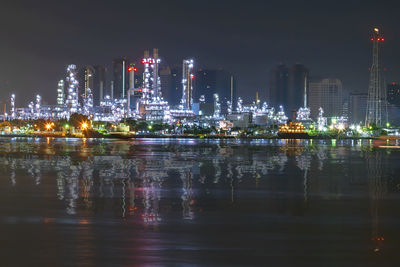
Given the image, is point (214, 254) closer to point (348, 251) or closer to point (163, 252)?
point (163, 252)

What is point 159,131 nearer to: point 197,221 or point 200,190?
point 200,190

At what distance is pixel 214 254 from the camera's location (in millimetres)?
9398

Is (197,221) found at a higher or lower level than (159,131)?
lower

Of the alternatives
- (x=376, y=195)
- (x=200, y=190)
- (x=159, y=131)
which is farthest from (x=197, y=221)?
(x=159, y=131)

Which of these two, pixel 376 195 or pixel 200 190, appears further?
pixel 200 190

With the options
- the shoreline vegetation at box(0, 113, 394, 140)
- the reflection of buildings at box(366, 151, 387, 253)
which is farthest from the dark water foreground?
the shoreline vegetation at box(0, 113, 394, 140)

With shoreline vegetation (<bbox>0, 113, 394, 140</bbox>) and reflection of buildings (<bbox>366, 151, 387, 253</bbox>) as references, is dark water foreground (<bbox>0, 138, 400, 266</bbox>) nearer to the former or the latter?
reflection of buildings (<bbox>366, 151, 387, 253</bbox>)

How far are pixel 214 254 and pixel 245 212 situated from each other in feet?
15.7

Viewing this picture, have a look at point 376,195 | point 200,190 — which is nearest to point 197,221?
point 200,190

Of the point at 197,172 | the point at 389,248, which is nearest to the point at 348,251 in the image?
the point at 389,248

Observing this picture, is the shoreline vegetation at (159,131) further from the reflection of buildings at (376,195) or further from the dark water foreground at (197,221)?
the dark water foreground at (197,221)

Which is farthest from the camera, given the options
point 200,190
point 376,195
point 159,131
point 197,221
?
point 159,131

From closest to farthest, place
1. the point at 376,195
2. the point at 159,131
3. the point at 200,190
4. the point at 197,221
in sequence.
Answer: the point at 197,221, the point at 376,195, the point at 200,190, the point at 159,131

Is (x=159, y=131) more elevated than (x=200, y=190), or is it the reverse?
(x=159, y=131)
